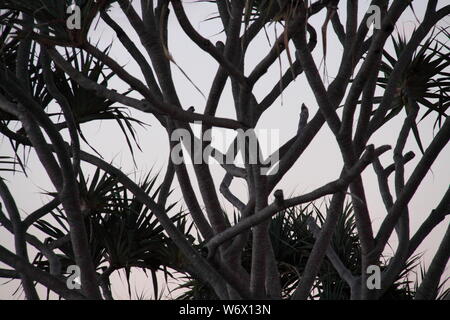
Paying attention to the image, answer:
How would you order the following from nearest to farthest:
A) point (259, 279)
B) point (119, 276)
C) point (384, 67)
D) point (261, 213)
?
1. point (261, 213)
2. point (259, 279)
3. point (384, 67)
4. point (119, 276)

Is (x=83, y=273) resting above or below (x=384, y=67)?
below

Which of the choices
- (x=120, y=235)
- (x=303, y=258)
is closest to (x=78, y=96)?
(x=120, y=235)

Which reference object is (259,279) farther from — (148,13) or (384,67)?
(384,67)

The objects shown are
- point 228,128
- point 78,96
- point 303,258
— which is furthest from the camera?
point 303,258

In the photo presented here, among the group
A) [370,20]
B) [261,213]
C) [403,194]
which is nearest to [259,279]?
[261,213]

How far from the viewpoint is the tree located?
8.96 ft

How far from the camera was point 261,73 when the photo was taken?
2.95 metres

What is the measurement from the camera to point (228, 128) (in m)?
2.86

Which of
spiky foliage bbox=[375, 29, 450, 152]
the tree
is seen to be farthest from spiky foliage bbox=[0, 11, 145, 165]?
spiky foliage bbox=[375, 29, 450, 152]

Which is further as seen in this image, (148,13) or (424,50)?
(424,50)

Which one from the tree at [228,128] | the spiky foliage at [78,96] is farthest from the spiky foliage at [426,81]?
the spiky foliage at [78,96]

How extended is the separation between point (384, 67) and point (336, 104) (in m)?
1.27

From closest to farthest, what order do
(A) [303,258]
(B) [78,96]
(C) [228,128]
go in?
1. (C) [228,128]
2. (B) [78,96]
3. (A) [303,258]

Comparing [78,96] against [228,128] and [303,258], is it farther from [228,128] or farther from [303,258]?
[303,258]
